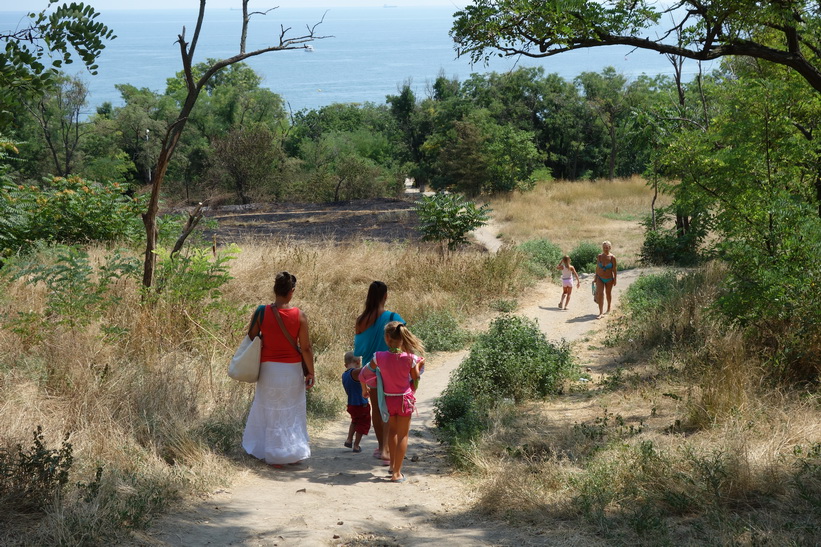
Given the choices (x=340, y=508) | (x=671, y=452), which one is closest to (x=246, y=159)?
(x=340, y=508)

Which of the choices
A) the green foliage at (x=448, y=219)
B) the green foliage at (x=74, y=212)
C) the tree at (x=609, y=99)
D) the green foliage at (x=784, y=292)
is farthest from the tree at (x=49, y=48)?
the tree at (x=609, y=99)

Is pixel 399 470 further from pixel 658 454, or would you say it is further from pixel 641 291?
pixel 641 291

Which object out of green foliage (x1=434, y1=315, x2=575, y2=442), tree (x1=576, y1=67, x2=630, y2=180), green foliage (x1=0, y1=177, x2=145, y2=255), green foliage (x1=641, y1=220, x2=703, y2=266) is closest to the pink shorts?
green foliage (x1=434, y1=315, x2=575, y2=442)

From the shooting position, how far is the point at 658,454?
18.5 feet

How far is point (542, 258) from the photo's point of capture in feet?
65.2

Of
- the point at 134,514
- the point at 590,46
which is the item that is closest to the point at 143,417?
the point at 134,514

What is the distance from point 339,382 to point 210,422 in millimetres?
2942

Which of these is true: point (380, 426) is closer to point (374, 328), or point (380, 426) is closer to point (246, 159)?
point (374, 328)

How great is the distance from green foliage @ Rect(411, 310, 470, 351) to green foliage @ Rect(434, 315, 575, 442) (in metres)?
1.66

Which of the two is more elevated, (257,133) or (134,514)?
(257,133)

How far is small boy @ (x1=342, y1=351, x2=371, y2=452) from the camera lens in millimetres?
6949

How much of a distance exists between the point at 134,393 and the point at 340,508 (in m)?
2.20

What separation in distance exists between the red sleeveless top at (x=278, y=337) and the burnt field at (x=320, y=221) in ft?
51.8

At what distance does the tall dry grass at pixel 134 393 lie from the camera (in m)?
4.90
